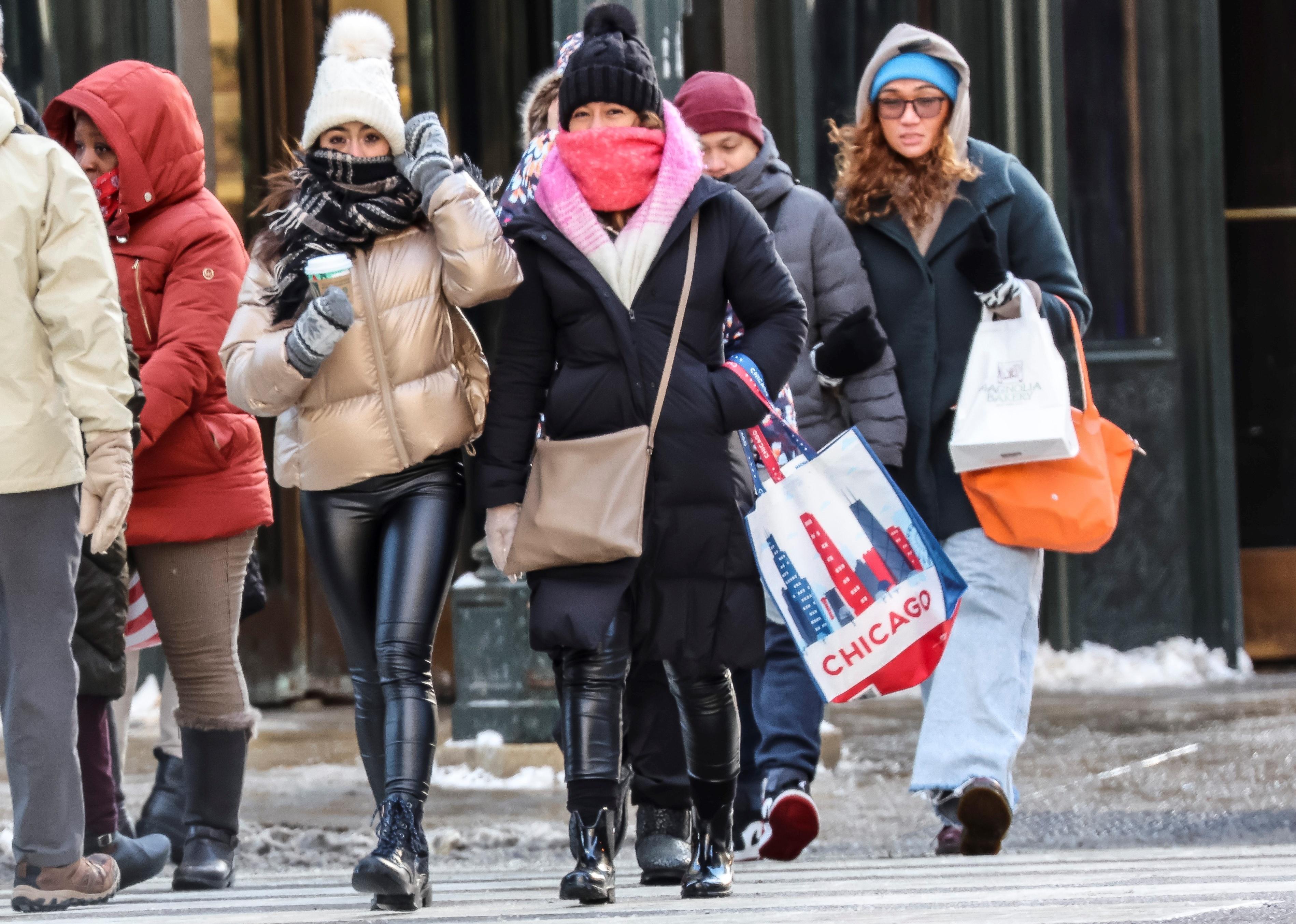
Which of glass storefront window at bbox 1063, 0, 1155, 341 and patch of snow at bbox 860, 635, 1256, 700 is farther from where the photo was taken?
glass storefront window at bbox 1063, 0, 1155, 341

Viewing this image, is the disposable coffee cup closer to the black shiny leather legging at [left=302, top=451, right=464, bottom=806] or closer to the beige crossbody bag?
the black shiny leather legging at [left=302, top=451, right=464, bottom=806]

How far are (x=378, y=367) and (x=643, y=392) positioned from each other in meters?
0.61

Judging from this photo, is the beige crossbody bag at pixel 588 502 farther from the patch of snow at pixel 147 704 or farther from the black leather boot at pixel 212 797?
the patch of snow at pixel 147 704

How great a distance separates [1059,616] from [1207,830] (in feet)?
12.0

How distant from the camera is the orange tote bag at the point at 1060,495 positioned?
5.37 meters

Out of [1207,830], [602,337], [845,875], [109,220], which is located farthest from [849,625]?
[109,220]

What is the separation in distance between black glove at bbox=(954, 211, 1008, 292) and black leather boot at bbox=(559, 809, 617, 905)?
1.87 metres

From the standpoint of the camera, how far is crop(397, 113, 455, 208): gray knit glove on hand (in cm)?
448

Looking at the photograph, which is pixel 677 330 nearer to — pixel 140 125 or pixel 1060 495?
pixel 1060 495

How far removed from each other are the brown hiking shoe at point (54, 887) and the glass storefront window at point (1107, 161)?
625 cm

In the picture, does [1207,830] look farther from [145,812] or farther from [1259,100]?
[1259,100]

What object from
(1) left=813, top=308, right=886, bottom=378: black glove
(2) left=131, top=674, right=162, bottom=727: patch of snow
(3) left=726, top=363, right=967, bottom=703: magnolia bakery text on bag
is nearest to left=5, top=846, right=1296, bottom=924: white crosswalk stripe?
(3) left=726, top=363, right=967, bottom=703: magnolia bakery text on bag

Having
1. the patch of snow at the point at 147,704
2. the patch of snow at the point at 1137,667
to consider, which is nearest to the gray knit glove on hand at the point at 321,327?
the patch of snow at the point at 147,704

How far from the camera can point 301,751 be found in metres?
8.12
